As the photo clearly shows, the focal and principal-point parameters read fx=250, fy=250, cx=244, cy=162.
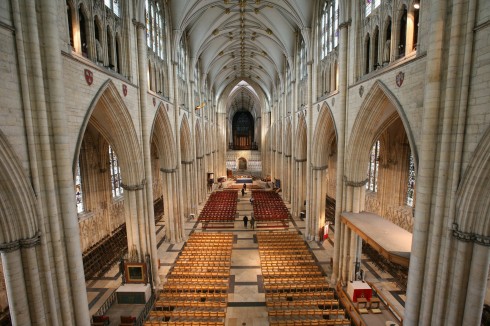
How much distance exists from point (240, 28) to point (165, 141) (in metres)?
15.1

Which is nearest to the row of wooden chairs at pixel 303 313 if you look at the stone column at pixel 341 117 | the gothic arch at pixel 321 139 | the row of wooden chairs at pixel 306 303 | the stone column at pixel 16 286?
the row of wooden chairs at pixel 306 303

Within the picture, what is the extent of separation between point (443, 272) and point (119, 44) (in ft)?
42.8

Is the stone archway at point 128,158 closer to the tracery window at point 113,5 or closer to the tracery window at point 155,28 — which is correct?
the tracery window at point 113,5

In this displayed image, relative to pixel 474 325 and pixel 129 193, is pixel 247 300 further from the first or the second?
pixel 474 325

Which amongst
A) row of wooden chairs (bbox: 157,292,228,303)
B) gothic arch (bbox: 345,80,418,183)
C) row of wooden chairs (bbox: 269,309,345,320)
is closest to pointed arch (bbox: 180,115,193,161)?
row of wooden chairs (bbox: 157,292,228,303)

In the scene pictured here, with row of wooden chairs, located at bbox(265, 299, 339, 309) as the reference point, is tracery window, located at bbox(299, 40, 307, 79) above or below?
above

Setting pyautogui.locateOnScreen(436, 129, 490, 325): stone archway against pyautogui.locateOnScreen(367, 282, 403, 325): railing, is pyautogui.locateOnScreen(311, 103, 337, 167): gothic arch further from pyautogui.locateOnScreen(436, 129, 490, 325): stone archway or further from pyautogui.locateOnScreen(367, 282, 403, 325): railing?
pyautogui.locateOnScreen(436, 129, 490, 325): stone archway

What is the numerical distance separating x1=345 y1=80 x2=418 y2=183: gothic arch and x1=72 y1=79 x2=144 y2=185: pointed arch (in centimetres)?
933

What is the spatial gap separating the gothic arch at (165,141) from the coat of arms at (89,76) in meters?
6.59

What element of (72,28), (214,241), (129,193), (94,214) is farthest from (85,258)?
(72,28)

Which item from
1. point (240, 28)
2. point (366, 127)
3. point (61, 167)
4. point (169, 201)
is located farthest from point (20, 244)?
point (240, 28)

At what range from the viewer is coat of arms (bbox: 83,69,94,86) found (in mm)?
7641

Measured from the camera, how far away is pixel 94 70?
806 cm

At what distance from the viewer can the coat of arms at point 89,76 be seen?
7641 mm
